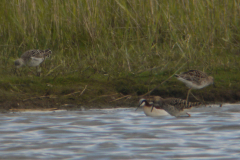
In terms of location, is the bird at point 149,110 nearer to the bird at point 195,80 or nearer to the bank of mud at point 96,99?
the bank of mud at point 96,99

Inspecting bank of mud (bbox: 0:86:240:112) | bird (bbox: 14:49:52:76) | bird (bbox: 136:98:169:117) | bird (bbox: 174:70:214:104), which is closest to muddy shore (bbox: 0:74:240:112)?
bank of mud (bbox: 0:86:240:112)

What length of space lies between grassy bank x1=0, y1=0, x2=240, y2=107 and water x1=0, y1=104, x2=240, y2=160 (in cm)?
145

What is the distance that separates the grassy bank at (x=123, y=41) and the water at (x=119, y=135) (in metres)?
1.45

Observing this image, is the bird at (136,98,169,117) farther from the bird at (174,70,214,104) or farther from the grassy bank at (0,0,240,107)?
the grassy bank at (0,0,240,107)

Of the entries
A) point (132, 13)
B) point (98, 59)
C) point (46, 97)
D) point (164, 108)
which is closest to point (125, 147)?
point (164, 108)

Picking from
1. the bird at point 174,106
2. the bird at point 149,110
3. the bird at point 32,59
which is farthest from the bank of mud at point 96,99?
the bird at point 32,59

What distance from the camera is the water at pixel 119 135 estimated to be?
4.81 metres

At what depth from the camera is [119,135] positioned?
5703 millimetres

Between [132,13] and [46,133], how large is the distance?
582cm

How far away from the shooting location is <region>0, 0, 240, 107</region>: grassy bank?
881cm

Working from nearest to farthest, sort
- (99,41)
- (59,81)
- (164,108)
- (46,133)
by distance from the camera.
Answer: (46,133) → (164,108) → (59,81) → (99,41)

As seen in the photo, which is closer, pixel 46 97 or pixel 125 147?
pixel 125 147

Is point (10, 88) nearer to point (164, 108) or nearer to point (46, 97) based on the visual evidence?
point (46, 97)

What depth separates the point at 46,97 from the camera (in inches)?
314
